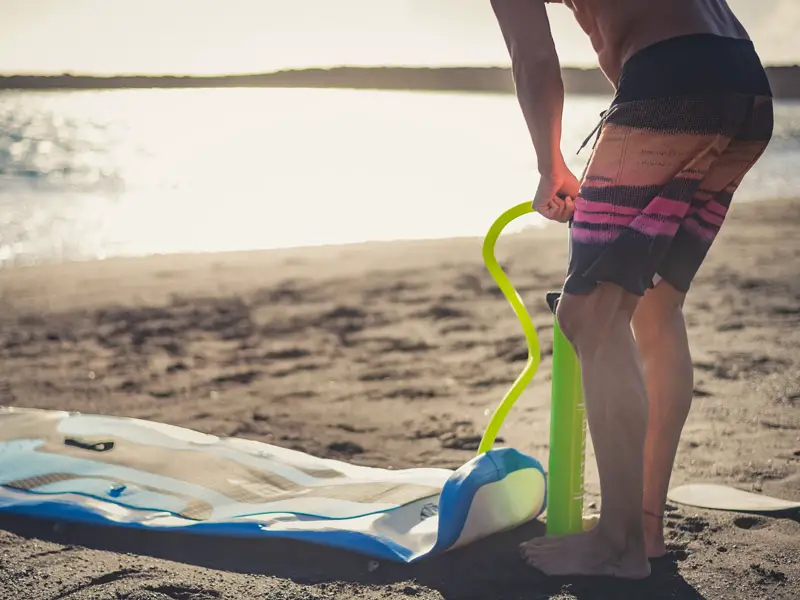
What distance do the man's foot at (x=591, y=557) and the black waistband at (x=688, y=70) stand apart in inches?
37.7

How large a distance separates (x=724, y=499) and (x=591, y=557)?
0.70 m

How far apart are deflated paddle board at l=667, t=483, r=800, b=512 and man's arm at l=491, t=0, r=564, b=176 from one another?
123cm

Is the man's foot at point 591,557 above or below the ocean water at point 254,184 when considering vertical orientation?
below

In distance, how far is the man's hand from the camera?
2035mm

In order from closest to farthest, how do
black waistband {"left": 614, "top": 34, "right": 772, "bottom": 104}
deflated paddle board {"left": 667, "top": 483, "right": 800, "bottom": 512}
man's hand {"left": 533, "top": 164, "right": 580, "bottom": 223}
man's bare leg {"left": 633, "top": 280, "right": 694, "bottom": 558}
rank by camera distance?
1. black waistband {"left": 614, "top": 34, "right": 772, "bottom": 104}
2. man's hand {"left": 533, "top": 164, "right": 580, "bottom": 223}
3. man's bare leg {"left": 633, "top": 280, "right": 694, "bottom": 558}
4. deflated paddle board {"left": 667, "top": 483, "right": 800, "bottom": 512}

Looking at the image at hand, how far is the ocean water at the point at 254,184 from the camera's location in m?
8.90

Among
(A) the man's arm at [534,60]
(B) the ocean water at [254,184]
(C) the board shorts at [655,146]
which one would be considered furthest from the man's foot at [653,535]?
(B) the ocean water at [254,184]

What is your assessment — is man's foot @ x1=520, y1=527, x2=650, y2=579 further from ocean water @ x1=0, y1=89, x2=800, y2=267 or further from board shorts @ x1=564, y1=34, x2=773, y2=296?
ocean water @ x1=0, y1=89, x2=800, y2=267

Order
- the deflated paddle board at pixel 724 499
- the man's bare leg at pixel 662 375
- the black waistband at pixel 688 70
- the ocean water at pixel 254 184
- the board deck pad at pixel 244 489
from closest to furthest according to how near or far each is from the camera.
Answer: the black waistband at pixel 688 70 < the man's bare leg at pixel 662 375 < the board deck pad at pixel 244 489 < the deflated paddle board at pixel 724 499 < the ocean water at pixel 254 184

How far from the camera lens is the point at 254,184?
12.9 metres

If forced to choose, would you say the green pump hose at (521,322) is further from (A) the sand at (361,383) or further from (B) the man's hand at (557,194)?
(A) the sand at (361,383)

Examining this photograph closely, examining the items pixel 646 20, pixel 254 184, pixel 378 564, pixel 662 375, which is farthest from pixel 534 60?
pixel 254 184

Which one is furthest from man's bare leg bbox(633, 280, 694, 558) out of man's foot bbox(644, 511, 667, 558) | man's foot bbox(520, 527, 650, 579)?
man's foot bbox(520, 527, 650, 579)

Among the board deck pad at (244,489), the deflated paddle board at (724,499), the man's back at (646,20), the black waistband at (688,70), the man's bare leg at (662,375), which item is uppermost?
the man's back at (646,20)
